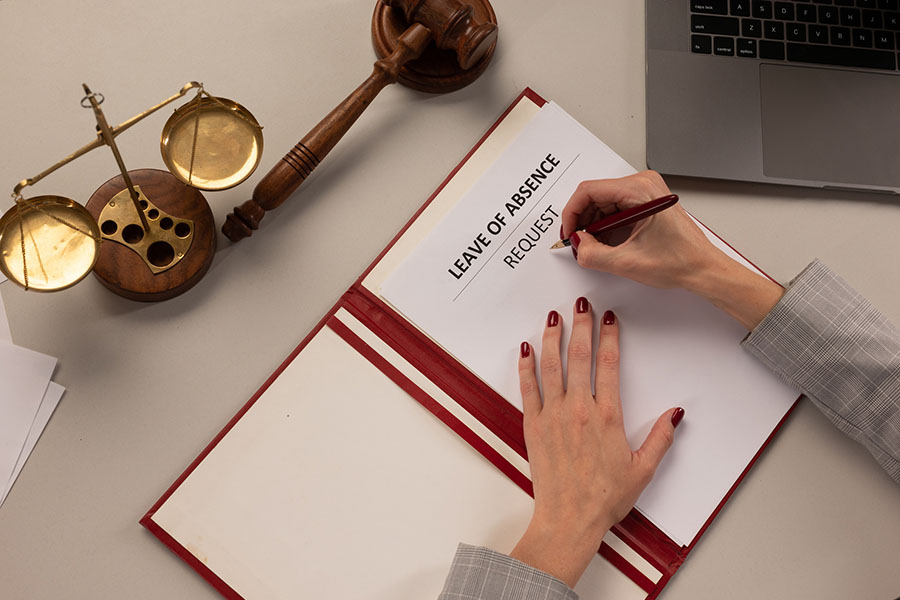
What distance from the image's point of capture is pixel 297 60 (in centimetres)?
84

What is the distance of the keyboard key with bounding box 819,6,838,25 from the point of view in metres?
0.87

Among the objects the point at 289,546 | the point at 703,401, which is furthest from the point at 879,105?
the point at 289,546

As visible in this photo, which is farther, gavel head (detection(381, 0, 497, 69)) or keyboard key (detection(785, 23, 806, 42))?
keyboard key (detection(785, 23, 806, 42))

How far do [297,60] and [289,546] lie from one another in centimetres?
55

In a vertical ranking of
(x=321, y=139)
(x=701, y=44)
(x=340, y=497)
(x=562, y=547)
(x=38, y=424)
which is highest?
(x=701, y=44)

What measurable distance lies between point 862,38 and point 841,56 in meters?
0.04

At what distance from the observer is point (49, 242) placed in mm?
643

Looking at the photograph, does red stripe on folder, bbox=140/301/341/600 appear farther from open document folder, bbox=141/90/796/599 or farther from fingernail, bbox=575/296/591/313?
fingernail, bbox=575/296/591/313

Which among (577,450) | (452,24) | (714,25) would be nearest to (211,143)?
(452,24)

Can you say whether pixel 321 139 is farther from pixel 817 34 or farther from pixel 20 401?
pixel 817 34

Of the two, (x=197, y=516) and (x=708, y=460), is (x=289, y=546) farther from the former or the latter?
(x=708, y=460)

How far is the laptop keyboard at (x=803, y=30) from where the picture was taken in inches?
33.8

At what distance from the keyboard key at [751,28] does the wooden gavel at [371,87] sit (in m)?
0.32

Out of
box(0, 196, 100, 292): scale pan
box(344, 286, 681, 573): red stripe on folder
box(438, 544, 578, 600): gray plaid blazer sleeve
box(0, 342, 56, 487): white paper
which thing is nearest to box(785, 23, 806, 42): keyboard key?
box(344, 286, 681, 573): red stripe on folder
